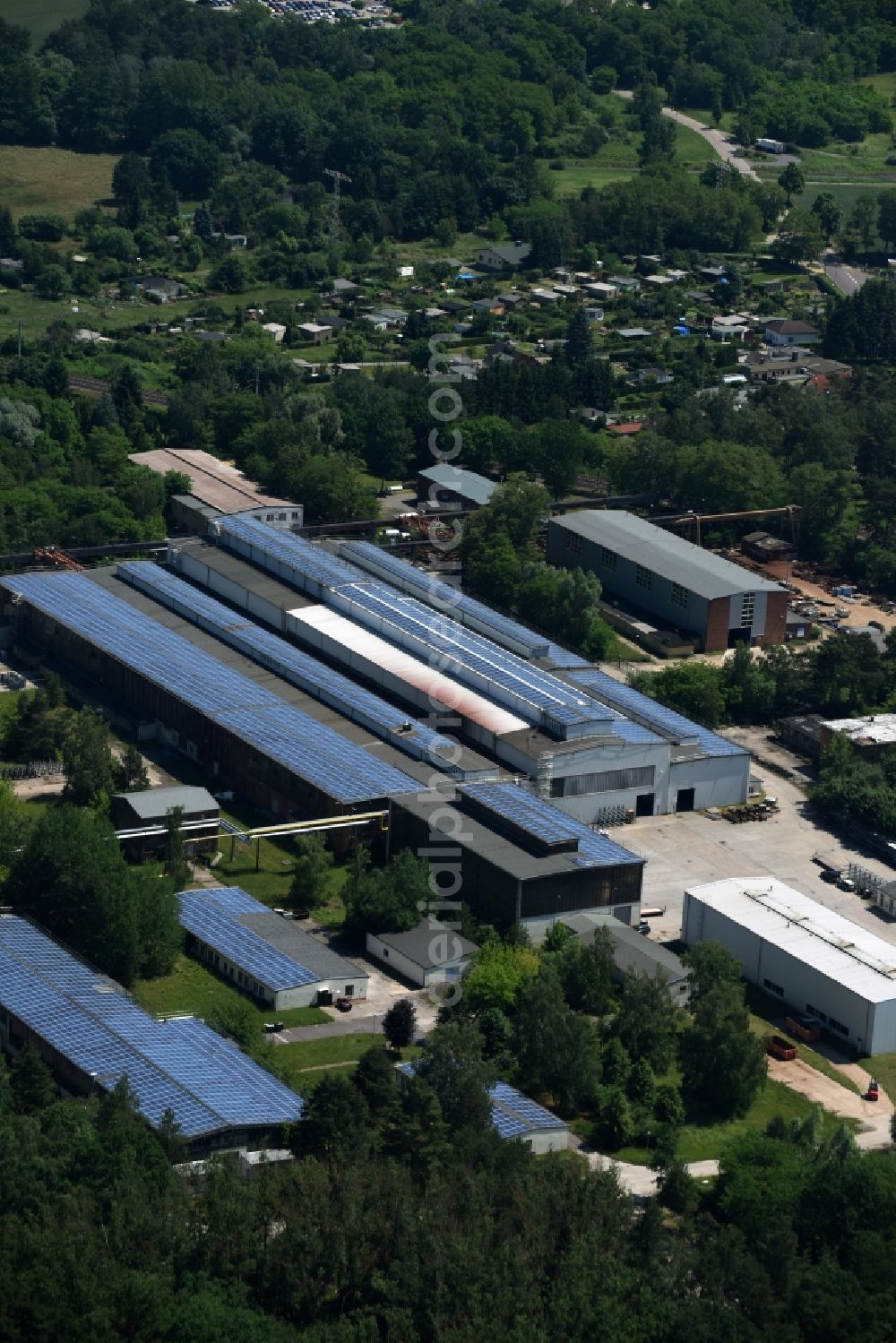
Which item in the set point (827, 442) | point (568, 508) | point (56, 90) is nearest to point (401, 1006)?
point (568, 508)

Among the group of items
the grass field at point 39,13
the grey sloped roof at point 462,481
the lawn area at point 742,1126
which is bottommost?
the lawn area at point 742,1126

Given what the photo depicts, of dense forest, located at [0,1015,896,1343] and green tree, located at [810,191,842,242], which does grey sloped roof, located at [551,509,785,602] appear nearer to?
dense forest, located at [0,1015,896,1343]

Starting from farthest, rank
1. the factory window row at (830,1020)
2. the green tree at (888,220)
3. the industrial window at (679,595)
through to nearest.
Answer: the green tree at (888,220) → the industrial window at (679,595) → the factory window row at (830,1020)

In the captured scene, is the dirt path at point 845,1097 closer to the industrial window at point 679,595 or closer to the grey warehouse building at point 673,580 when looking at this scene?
the grey warehouse building at point 673,580

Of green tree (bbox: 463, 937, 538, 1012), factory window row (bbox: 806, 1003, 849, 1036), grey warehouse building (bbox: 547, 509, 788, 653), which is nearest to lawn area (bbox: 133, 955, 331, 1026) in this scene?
green tree (bbox: 463, 937, 538, 1012)

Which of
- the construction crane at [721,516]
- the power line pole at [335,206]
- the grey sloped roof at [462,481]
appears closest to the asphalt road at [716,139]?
the power line pole at [335,206]

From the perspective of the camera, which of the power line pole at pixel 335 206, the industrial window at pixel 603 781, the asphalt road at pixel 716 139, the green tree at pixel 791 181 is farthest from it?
the asphalt road at pixel 716 139

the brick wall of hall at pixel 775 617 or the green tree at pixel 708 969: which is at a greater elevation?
the green tree at pixel 708 969

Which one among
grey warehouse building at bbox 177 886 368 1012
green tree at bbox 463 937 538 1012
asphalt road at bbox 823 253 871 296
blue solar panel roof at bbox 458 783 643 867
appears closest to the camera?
green tree at bbox 463 937 538 1012
